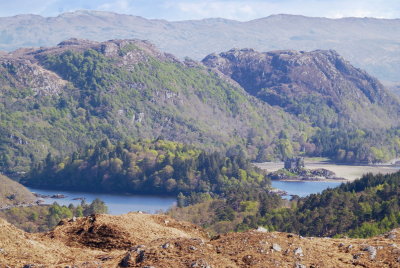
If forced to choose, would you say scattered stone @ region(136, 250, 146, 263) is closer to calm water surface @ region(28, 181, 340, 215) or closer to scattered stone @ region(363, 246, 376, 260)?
scattered stone @ region(363, 246, 376, 260)

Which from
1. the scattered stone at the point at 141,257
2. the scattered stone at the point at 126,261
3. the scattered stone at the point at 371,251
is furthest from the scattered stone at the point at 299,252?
the scattered stone at the point at 126,261

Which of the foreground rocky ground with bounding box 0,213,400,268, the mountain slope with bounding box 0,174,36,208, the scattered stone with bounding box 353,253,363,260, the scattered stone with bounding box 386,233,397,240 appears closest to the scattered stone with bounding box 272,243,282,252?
the foreground rocky ground with bounding box 0,213,400,268

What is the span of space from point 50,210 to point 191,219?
20.8 m

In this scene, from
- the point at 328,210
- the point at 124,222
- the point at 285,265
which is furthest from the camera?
the point at 328,210

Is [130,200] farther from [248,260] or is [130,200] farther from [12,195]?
[248,260]

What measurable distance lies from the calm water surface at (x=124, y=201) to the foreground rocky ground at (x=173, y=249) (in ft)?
386

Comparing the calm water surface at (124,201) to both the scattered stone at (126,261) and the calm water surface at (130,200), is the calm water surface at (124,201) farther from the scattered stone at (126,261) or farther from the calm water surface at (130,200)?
the scattered stone at (126,261)

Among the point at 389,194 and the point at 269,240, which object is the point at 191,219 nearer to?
the point at 389,194

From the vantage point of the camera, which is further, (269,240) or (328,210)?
(328,210)

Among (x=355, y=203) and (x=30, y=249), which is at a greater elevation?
→ (x=30, y=249)

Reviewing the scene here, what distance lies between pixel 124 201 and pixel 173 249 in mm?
151208

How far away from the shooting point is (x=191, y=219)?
419 feet

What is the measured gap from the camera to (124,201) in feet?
581

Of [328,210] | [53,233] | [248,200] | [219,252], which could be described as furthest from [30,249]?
[248,200]
